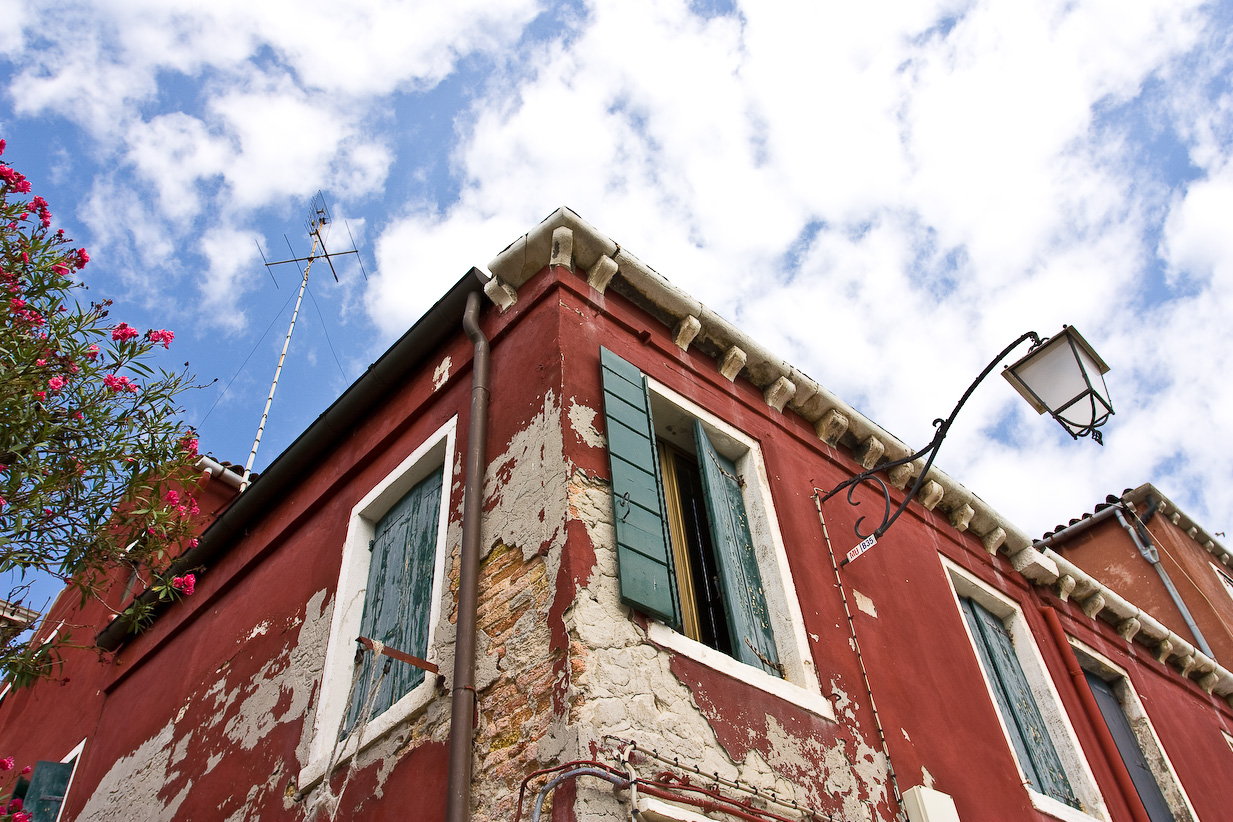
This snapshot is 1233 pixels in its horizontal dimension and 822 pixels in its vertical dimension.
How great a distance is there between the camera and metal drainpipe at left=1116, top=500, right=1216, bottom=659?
39.2ft

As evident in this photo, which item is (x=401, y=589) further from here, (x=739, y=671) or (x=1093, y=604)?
(x=1093, y=604)

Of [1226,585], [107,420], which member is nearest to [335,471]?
[107,420]

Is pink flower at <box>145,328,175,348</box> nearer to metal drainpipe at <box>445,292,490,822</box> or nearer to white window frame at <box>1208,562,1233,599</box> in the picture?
metal drainpipe at <box>445,292,490,822</box>

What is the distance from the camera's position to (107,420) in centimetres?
517

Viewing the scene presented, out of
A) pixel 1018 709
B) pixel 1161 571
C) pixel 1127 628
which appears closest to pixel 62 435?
pixel 1018 709

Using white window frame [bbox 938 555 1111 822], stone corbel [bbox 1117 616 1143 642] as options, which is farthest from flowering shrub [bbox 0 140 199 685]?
stone corbel [bbox 1117 616 1143 642]

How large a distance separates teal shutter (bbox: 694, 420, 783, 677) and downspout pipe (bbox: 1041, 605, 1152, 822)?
385 cm

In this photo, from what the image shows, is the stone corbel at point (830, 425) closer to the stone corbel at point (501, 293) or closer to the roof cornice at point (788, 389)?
the roof cornice at point (788, 389)

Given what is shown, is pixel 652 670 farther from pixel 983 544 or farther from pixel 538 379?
pixel 983 544

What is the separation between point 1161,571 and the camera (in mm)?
12844

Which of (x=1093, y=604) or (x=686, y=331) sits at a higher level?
(x=686, y=331)

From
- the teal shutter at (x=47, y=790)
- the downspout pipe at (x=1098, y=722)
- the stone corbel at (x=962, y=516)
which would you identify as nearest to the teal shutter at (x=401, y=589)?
the teal shutter at (x=47, y=790)

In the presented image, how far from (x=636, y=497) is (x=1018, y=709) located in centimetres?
401

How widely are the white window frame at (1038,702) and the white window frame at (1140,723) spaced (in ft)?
2.58
